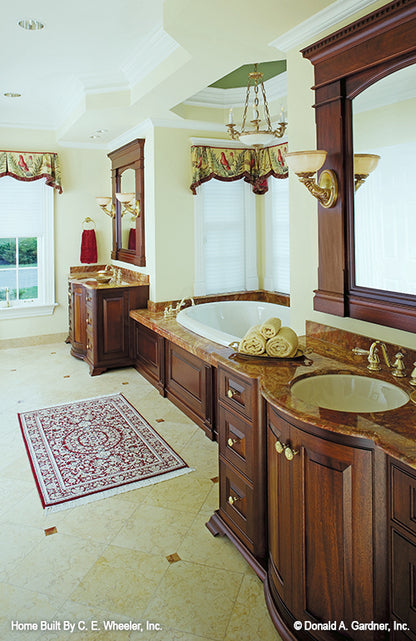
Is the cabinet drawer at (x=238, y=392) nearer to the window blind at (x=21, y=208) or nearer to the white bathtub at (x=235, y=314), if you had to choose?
the white bathtub at (x=235, y=314)

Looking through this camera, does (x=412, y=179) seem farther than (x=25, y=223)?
No

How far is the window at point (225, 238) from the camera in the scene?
504 cm

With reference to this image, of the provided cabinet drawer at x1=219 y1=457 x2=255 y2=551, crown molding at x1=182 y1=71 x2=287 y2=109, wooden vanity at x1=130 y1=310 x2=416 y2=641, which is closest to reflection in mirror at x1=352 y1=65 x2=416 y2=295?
wooden vanity at x1=130 y1=310 x2=416 y2=641

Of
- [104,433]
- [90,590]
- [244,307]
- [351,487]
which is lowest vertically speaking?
[90,590]

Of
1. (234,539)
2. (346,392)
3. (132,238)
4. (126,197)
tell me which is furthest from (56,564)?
(132,238)

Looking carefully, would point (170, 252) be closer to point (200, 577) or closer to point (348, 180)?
point (348, 180)

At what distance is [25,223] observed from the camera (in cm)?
591

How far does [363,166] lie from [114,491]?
7.02 ft

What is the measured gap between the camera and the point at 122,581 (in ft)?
6.61

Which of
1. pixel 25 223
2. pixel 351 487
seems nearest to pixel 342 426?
pixel 351 487

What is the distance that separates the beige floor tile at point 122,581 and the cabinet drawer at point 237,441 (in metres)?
0.54

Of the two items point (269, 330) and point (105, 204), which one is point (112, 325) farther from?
point (269, 330)

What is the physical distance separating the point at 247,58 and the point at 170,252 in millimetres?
2204

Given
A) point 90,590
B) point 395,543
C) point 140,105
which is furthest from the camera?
point 140,105
